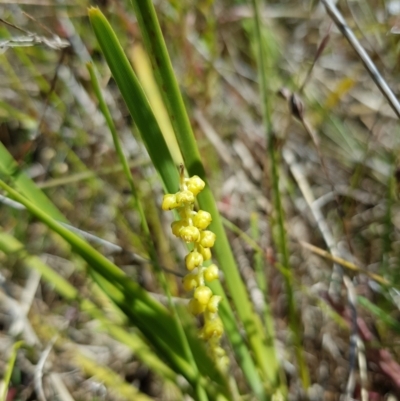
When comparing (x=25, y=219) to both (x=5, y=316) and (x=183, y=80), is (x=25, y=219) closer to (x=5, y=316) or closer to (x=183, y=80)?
(x=5, y=316)

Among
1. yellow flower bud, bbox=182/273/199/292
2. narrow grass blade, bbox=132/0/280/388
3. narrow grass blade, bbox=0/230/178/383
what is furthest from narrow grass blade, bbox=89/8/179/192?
narrow grass blade, bbox=0/230/178/383

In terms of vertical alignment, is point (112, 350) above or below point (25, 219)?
below

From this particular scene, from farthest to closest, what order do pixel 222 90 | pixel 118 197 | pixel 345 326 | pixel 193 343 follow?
1. pixel 222 90
2. pixel 118 197
3. pixel 345 326
4. pixel 193 343

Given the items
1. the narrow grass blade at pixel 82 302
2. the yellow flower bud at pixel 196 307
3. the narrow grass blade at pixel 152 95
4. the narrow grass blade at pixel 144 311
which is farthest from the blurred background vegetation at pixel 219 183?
the yellow flower bud at pixel 196 307

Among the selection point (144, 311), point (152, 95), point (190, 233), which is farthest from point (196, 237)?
point (152, 95)

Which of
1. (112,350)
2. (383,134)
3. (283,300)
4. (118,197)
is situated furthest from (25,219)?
(383,134)

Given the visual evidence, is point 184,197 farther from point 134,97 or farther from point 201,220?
point 134,97

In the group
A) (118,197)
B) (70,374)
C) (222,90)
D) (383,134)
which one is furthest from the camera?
(222,90)

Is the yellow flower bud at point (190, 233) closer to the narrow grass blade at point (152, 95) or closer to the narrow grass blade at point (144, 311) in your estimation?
the narrow grass blade at point (144, 311)
